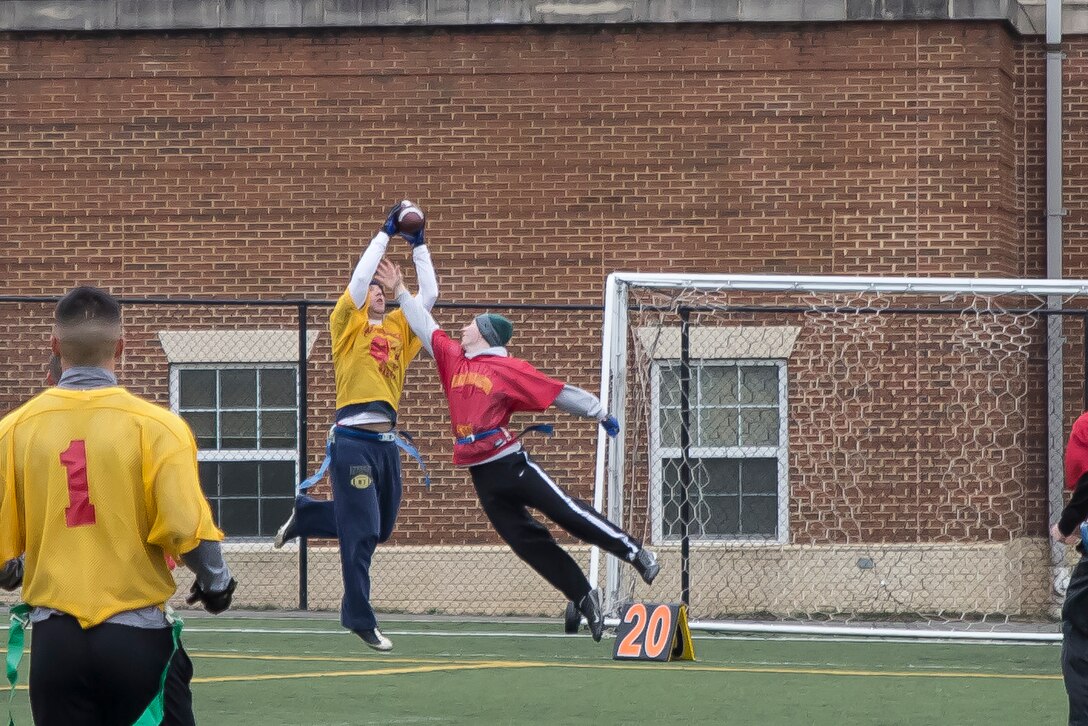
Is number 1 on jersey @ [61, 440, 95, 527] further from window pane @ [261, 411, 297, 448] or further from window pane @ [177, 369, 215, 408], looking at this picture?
window pane @ [177, 369, 215, 408]

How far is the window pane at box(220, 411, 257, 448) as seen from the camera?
14.7 m

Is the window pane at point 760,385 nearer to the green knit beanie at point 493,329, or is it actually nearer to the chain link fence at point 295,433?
the chain link fence at point 295,433

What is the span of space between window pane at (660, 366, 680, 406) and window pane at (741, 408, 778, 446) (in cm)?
57

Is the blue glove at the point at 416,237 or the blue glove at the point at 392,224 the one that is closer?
the blue glove at the point at 392,224

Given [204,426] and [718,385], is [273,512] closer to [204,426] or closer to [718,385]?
[204,426]

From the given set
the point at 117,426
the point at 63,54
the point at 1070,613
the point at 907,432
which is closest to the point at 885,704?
the point at 1070,613

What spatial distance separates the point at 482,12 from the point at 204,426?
13.8 ft

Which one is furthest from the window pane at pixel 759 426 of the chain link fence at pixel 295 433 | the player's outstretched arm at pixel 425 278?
the player's outstretched arm at pixel 425 278

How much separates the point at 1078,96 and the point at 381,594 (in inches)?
286

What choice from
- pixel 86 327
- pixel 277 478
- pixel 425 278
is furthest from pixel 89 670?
pixel 277 478

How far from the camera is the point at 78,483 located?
4.32 m

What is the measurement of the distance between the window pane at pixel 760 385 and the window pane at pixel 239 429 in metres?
4.13

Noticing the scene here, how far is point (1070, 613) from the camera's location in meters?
6.55

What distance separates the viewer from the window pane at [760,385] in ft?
47.3
